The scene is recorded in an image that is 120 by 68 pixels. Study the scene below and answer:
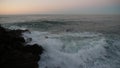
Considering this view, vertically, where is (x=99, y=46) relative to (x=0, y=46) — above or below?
below

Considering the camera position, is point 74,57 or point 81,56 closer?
point 74,57

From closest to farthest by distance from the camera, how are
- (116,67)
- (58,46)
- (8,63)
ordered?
(8,63)
(116,67)
(58,46)

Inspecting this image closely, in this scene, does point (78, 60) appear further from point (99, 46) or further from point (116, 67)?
point (99, 46)

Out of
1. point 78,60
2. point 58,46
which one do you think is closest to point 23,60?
point 78,60

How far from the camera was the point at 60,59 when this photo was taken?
21.7 feet

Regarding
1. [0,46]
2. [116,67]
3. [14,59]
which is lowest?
[116,67]

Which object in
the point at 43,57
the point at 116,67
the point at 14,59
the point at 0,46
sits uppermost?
the point at 0,46

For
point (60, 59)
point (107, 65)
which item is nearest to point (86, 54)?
point (107, 65)

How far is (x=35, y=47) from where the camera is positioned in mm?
6645

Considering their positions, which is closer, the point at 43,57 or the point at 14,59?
the point at 14,59

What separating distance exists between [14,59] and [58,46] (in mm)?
3624

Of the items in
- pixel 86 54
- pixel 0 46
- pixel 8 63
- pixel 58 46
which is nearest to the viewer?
pixel 8 63

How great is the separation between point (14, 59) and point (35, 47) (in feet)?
5.14

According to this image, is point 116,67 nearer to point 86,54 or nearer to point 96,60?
point 96,60
